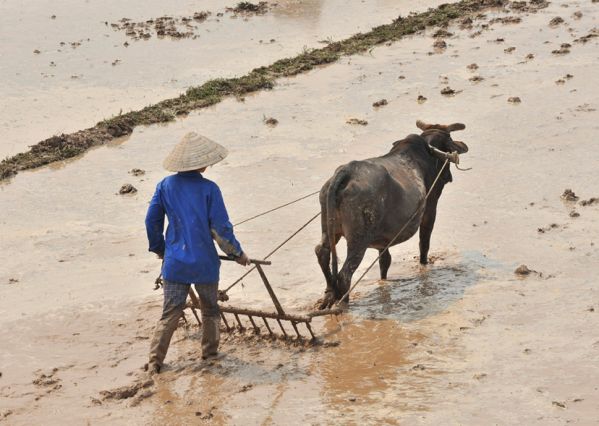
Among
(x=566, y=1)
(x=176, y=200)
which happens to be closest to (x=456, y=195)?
(x=176, y=200)

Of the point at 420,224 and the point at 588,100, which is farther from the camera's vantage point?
the point at 588,100

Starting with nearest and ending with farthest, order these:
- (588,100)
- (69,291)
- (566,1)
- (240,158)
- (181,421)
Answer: (181,421)
(69,291)
(240,158)
(588,100)
(566,1)

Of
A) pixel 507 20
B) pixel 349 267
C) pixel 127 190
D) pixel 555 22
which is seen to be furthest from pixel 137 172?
pixel 555 22

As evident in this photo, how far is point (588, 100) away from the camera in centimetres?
Result: 1312

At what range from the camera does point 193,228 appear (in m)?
6.22

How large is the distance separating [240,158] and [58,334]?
4.91 m

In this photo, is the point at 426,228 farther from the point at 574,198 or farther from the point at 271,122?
the point at 271,122

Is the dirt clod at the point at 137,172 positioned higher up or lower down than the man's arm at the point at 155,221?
lower down

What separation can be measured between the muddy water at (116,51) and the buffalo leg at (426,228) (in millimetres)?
6373

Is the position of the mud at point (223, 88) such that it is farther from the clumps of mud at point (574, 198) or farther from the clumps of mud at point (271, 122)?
the clumps of mud at point (574, 198)

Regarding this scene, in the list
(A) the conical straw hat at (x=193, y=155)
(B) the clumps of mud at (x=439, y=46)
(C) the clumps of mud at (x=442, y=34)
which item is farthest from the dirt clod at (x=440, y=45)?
(A) the conical straw hat at (x=193, y=155)

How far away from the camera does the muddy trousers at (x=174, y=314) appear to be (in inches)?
250

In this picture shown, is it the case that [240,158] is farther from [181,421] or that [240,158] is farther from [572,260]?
[181,421]

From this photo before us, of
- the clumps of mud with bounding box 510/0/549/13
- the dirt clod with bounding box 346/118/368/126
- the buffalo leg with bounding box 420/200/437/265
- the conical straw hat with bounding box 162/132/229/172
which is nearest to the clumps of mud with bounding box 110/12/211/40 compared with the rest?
the clumps of mud with bounding box 510/0/549/13
